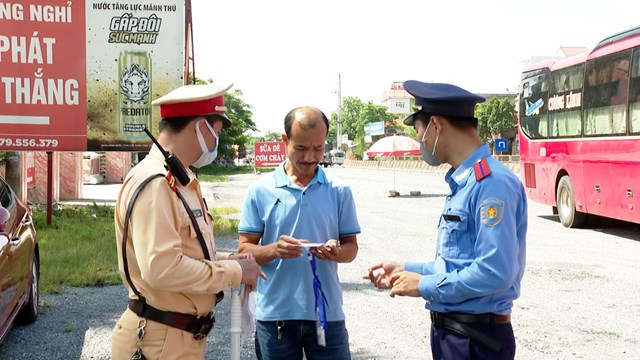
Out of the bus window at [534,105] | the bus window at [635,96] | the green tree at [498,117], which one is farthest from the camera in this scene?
the green tree at [498,117]

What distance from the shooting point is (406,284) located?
8.89 ft

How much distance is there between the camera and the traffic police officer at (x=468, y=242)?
2.46 meters

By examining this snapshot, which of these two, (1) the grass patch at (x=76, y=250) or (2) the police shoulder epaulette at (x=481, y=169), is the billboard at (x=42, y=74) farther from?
(2) the police shoulder epaulette at (x=481, y=169)

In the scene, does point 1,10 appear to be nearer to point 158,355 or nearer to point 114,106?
point 114,106

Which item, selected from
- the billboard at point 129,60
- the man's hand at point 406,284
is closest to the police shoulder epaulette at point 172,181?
the man's hand at point 406,284

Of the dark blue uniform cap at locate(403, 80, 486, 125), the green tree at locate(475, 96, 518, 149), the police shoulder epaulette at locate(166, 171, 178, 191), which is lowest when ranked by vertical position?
the police shoulder epaulette at locate(166, 171, 178, 191)

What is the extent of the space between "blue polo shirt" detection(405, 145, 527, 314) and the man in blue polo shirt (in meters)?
0.57

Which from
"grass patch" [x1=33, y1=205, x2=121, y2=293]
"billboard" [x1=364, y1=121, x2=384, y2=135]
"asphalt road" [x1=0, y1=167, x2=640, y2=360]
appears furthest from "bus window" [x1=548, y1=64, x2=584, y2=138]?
"billboard" [x1=364, y1=121, x2=384, y2=135]

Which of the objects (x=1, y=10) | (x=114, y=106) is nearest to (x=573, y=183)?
(x=114, y=106)

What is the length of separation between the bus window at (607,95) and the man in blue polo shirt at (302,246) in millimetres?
10341

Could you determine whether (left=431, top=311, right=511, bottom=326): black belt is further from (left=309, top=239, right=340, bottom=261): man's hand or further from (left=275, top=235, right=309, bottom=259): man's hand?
(left=275, top=235, right=309, bottom=259): man's hand

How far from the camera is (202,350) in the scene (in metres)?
2.73

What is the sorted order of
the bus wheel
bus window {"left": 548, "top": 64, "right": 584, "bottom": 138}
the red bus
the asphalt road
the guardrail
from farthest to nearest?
the guardrail < the bus wheel < bus window {"left": 548, "top": 64, "right": 584, "bottom": 138} < the red bus < the asphalt road

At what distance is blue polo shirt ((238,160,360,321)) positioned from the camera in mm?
3139
